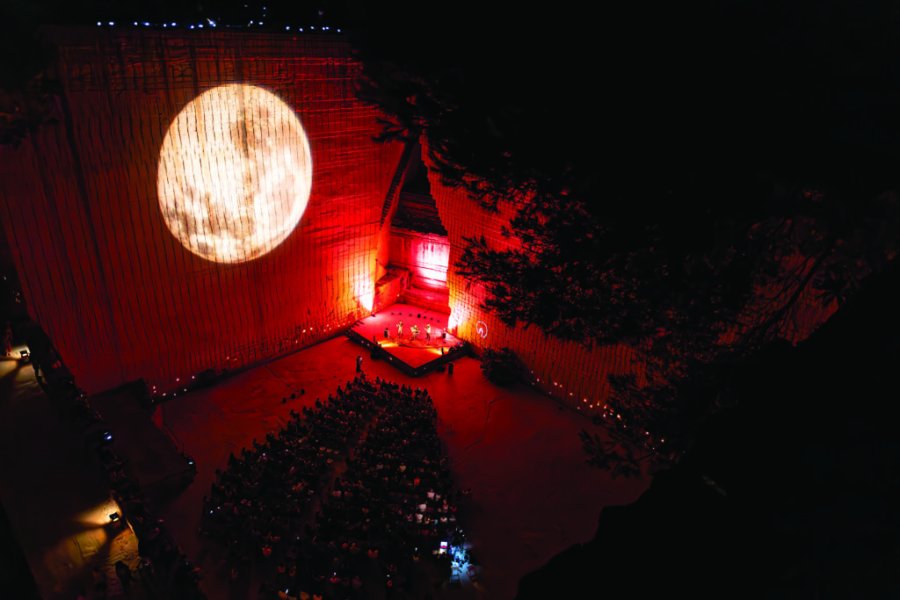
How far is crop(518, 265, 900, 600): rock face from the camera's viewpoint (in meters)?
2.24

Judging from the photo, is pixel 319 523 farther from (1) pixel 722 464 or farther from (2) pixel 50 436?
(1) pixel 722 464

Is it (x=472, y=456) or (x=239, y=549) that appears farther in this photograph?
(x=472, y=456)

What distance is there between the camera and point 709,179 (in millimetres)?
4332

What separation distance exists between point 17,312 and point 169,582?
6.46 m

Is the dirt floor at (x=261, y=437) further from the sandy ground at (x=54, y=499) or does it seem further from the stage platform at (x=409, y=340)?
the stage platform at (x=409, y=340)

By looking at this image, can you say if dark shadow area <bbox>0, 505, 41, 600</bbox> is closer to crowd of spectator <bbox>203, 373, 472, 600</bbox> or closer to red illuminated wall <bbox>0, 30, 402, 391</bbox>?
crowd of spectator <bbox>203, 373, 472, 600</bbox>

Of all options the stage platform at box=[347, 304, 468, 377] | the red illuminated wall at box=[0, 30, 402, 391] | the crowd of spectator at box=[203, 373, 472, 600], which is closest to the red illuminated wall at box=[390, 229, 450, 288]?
the stage platform at box=[347, 304, 468, 377]

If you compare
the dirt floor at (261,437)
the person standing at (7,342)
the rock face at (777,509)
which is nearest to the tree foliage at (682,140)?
the rock face at (777,509)

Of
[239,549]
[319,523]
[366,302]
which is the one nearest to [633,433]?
[319,523]

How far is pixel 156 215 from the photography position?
1164 cm

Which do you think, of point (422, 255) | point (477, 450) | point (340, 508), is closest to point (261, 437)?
point (340, 508)

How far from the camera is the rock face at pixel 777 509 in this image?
2.24m

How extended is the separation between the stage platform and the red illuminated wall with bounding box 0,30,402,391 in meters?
1.49

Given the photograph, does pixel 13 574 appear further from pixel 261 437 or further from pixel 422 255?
pixel 422 255
